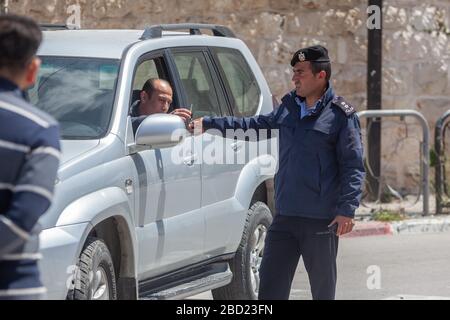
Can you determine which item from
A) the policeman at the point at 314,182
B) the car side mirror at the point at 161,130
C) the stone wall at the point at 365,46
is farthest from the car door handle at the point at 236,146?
the stone wall at the point at 365,46

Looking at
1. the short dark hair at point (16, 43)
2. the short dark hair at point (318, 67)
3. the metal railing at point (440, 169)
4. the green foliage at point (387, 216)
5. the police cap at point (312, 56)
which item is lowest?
the green foliage at point (387, 216)

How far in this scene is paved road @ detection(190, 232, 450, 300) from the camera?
1004 centimetres

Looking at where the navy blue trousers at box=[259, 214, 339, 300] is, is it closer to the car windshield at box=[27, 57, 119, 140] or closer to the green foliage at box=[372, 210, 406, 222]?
the car windshield at box=[27, 57, 119, 140]

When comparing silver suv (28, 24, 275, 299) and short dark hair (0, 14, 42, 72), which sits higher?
short dark hair (0, 14, 42, 72)

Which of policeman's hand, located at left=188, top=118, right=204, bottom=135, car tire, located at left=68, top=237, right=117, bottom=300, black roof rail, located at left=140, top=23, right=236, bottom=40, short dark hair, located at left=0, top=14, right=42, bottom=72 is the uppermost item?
short dark hair, located at left=0, top=14, right=42, bottom=72

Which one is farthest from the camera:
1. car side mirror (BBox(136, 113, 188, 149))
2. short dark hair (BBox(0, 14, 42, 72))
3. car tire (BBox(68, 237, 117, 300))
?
car side mirror (BBox(136, 113, 188, 149))

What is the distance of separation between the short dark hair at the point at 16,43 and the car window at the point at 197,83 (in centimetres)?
405

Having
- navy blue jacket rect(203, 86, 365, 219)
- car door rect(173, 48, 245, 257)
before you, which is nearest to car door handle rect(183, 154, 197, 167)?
car door rect(173, 48, 245, 257)

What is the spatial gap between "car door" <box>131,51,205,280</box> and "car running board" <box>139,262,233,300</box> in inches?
5.1

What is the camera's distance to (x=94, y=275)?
700cm

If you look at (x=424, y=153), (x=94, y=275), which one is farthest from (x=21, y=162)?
(x=424, y=153)

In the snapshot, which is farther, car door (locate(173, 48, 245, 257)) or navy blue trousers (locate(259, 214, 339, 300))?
car door (locate(173, 48, 245, 257))

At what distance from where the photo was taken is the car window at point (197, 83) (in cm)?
871

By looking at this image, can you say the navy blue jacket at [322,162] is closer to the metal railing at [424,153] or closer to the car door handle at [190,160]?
the car door handle at [190,160]
